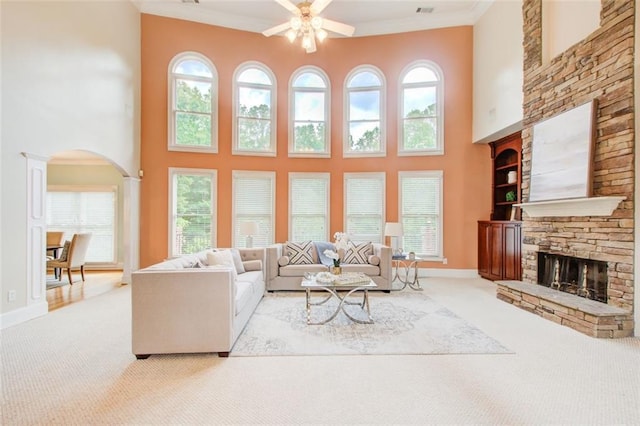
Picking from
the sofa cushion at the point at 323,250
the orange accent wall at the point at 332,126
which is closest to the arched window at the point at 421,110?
the orange accent wall at the point at 332,126

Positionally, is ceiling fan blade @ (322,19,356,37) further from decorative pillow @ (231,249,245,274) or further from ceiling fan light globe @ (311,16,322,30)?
decorative pillow @ (231,249,245,274)

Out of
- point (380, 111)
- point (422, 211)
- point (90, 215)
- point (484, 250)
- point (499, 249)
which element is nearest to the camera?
point (499, 249)

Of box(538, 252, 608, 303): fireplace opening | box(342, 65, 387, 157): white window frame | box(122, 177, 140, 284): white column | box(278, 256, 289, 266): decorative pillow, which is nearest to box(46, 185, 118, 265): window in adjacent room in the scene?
box(122, 177, 140, 284): white column

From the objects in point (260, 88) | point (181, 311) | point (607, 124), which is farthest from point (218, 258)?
point (607, 124)

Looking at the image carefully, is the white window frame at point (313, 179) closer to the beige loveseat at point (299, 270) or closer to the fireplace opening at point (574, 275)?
the beige loveseat at point (299, 270)

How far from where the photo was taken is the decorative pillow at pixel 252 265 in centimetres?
518

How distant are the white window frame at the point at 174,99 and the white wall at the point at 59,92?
629 mm

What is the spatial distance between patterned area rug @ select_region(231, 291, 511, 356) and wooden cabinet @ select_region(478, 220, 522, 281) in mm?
2148

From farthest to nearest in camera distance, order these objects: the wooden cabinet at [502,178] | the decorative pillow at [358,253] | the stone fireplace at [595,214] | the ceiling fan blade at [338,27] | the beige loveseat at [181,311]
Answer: the wooden cabinet at [502,178] → the decorative pillow at [358,253] → the ceiling fan blade at [338,27] → the stone fireplace at [595,214] → the beige loveseat at [181,311]

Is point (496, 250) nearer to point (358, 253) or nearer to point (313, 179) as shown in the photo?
point (358, 253)

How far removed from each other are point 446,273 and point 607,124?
4.01 m

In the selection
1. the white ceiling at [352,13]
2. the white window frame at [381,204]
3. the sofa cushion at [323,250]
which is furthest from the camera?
the white window frame at [381,204]

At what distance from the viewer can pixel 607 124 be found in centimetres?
382

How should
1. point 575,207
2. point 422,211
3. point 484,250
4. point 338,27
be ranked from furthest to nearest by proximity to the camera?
point 422,211, point 484,250, point 338,27, point 575,207
